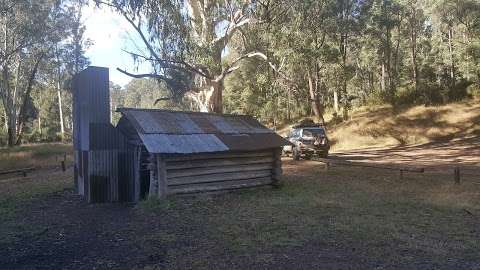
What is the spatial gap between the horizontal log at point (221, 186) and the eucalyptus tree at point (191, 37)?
9451 mm

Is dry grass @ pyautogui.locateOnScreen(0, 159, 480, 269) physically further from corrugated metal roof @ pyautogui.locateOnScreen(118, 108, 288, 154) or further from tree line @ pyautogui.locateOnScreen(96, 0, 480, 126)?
tree line @ pyautogui.locateOnScreen(96, 0, 480, 126)

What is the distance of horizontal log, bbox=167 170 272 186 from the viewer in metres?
13.5

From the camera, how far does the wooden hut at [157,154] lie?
1330 centimetres

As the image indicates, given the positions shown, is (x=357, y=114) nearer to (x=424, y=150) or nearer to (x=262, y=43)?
(x=424, y=150)

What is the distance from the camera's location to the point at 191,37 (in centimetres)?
2411

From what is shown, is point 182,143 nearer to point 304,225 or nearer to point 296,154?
point 304,225

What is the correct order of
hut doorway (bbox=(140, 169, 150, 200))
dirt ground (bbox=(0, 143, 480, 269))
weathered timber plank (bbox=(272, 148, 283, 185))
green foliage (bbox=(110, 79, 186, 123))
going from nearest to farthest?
dirt ground (bbox=(0, 143, 480, 269)), hut doorway (bbox=(140, 169, 150, 200)), weathered timber plank (bbox=(272, 148, 283, 185)), green foliage (bbox=(110, 79, 186, 123))

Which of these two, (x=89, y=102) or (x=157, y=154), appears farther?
(x=89, y=102)

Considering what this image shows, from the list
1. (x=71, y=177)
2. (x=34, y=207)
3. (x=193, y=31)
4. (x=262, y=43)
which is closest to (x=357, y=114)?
(x=262, y=43)

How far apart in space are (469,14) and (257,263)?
133 feet

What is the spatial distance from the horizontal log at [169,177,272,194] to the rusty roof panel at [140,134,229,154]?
1344 mm

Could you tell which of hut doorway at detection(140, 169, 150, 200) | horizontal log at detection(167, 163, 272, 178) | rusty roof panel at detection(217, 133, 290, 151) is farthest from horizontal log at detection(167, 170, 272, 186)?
hut doorway at detection(140, 169, 150, 200)

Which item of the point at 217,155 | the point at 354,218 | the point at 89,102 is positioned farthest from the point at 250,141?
the point at 89,102

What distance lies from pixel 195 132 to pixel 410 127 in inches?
1159
